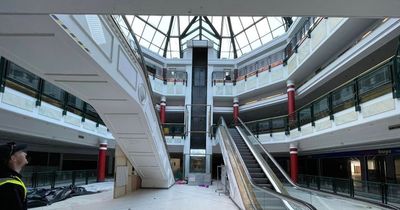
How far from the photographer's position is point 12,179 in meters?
2.22

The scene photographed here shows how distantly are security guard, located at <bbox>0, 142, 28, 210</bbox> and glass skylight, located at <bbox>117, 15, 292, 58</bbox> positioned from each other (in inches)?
867

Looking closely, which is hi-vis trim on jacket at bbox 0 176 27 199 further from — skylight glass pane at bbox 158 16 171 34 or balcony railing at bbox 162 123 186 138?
skylight glass pane at bbox 158 16 171 34

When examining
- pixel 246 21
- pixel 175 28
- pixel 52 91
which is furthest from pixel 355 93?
pixel 175 28

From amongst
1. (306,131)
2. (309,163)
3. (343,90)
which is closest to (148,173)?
(306,131)

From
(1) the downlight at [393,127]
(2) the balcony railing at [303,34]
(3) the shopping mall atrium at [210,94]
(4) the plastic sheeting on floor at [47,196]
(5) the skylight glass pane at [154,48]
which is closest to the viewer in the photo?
(3) the shopping mall atrium at [210,94]

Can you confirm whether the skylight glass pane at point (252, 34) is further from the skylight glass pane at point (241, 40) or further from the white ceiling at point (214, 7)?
the white ceiling at point (214, 7)

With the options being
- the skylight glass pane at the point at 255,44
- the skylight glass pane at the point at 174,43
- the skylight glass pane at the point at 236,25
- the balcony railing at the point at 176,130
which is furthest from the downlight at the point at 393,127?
the skylight glass pane at the point at 174,43

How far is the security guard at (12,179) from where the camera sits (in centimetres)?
214

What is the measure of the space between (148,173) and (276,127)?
24.7ft

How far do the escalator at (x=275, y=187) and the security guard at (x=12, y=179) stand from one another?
12.6ft

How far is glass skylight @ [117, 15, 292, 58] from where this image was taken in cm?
2380

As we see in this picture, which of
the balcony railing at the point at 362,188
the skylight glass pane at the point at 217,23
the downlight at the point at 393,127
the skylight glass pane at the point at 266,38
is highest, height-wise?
the skylight glass pane at the point at 217,23

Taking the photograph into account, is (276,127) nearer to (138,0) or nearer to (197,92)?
(197,92)

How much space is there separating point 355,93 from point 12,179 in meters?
9.39
